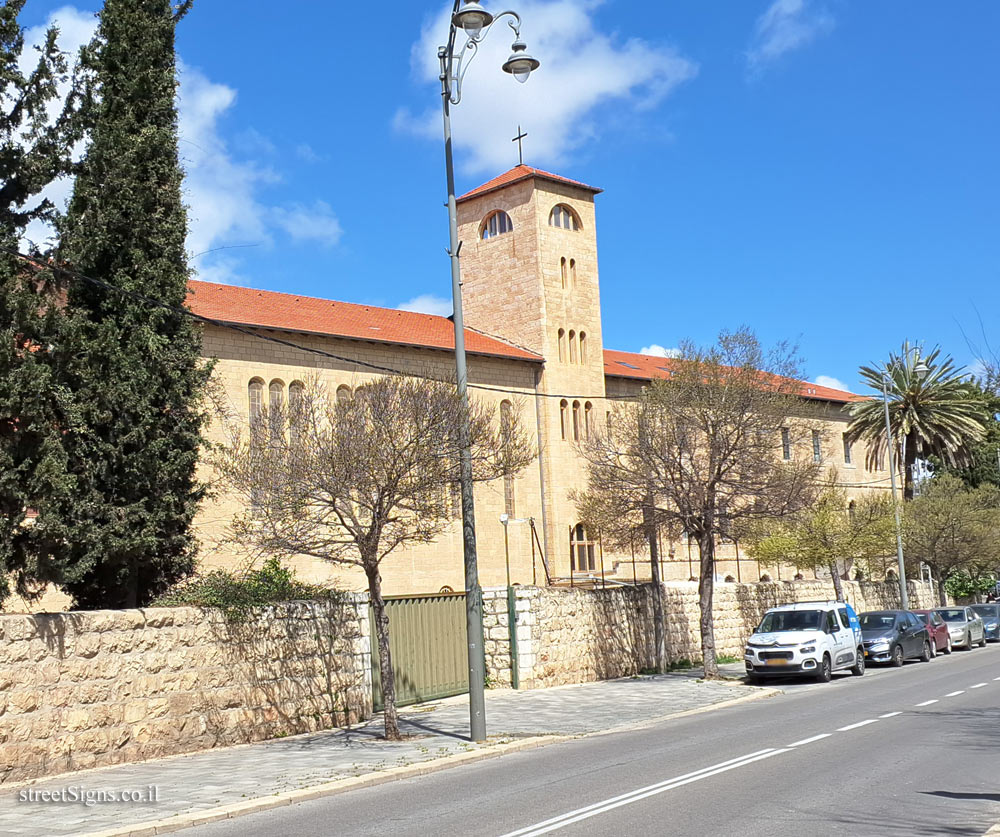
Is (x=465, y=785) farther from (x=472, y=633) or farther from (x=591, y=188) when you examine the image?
(x=591, y=188)

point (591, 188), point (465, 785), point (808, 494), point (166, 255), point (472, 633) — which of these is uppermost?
point (591, 188)

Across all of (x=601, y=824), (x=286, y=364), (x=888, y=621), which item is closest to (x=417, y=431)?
(x=601, y=824)

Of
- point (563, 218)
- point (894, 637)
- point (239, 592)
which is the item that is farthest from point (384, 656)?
point (563, 218)

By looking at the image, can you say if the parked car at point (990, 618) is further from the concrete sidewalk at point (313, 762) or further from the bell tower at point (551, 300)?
the concrete sidewalk at point (313, 762)

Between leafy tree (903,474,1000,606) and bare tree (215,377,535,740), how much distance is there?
3433 cm

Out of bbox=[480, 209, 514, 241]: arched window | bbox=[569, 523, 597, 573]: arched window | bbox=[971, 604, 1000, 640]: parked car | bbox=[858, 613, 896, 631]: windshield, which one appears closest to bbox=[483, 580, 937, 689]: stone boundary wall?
A: bbox=[858, 613, 896, 631]: windshield

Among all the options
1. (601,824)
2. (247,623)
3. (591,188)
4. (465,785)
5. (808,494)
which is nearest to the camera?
(601,824)

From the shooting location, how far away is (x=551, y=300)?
161 ft

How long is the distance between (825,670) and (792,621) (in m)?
1.37

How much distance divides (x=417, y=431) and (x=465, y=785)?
5.06 meters

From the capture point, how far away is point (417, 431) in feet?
48.6

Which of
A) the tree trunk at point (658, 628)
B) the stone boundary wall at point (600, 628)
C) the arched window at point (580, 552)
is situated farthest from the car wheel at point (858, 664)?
the arched window at point (580, 552)

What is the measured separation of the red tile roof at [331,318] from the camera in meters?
37.6

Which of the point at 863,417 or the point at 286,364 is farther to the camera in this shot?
the point at 863,417
